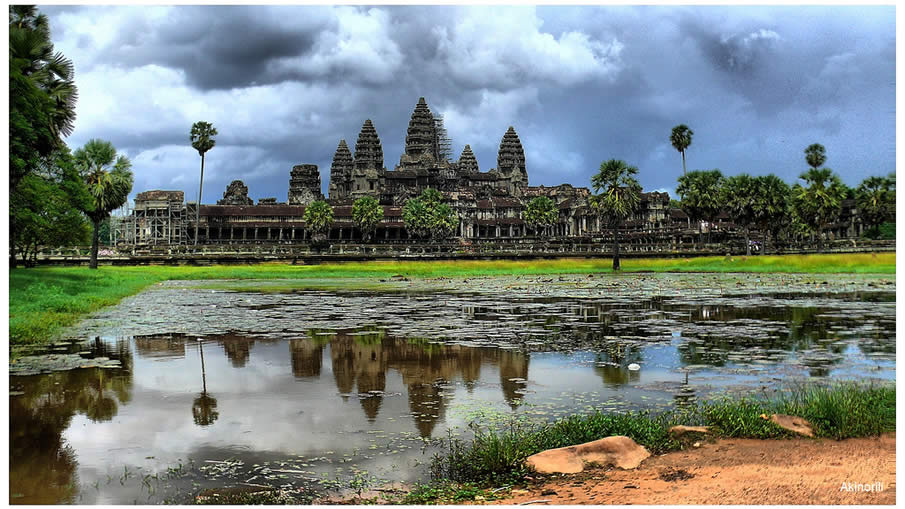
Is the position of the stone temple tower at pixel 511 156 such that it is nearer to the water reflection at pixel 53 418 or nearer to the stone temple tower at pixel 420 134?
the stone temple tower at pixel 420 134

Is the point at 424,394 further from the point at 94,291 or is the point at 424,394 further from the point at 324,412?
the point at 94,291

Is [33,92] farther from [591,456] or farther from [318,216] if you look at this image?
[318,216]

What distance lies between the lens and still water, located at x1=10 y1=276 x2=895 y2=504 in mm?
7133

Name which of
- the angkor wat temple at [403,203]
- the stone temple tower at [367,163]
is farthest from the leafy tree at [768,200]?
the stone temple tower at [367,163]

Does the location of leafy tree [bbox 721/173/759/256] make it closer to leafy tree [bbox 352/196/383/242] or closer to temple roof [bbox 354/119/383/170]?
leafy tree [bbox 352/196/383/242]

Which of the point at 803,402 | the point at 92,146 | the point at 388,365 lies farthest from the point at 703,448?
the point at 92,146

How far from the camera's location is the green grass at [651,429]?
22.3 feet

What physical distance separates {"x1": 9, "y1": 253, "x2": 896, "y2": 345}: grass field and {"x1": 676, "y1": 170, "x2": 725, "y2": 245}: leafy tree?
19.0m

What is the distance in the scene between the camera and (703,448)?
7352 mm

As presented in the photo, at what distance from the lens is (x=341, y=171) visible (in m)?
179

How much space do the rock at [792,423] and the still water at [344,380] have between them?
1.70 m

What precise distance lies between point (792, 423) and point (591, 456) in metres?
2.48

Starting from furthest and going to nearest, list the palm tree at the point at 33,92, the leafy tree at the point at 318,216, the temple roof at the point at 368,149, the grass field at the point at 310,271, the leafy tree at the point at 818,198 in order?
the temple roof at the point at 368,149, the leafy tree at the point at 318,216, the leafy tree at the point at 818,198, the grass field at the point at 310,271, the palm tree at the point at 33,92

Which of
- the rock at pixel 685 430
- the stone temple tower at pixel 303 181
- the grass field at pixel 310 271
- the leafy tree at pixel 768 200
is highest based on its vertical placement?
the stone temple tower at pixel 303 181
